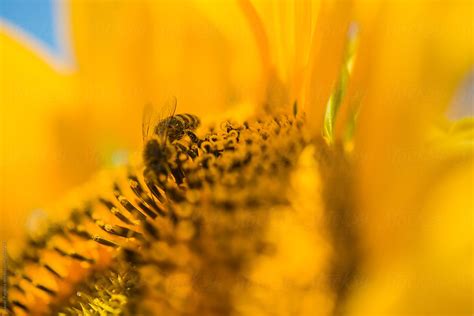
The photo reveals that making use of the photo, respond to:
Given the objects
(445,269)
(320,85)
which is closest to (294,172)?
(320,85)

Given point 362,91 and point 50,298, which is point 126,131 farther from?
point 362,91

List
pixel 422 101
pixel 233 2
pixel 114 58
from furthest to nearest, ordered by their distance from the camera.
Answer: pixel 114 58 → pixel 233 2 → pixel 422 101

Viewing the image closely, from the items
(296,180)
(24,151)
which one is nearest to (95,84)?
(24,151)

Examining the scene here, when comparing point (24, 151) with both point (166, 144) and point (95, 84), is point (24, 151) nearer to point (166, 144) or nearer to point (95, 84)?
point (95, 84)

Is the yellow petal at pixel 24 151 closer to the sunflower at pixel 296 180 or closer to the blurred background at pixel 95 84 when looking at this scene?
the blurred background at pixel 95 84

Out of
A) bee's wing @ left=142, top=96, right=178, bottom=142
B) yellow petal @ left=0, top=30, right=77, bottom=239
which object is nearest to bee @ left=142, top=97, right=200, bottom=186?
bee's wing @ left=142, top=96, right=178, bottom=142

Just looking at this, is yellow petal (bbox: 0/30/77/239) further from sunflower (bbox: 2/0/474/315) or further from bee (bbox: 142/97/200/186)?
bee (bbox: 142/97/200/186)

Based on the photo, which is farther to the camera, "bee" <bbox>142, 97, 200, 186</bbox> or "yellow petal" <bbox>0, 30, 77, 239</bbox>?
"yellow petal" <bbox>0, 30, 77, 239</bbox>

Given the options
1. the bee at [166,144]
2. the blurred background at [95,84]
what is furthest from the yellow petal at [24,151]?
the bee at [166,144]
